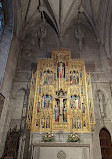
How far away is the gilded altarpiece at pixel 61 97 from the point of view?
8250 mm

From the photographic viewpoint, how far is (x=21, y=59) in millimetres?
12266

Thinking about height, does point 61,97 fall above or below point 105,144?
above

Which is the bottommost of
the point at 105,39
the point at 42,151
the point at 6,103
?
the point at 42,151

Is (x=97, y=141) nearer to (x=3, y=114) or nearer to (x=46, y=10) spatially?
(x=3, y=114)

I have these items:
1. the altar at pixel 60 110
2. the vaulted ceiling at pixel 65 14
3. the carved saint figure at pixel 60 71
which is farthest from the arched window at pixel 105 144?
the vaulted ceiling at pixel 65 14

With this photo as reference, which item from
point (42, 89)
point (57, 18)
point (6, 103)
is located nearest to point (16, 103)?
point (6, 103)

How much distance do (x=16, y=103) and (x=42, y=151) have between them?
453 centimetres

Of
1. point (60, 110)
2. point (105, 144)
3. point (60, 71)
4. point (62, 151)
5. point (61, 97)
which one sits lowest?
point (62, 151)

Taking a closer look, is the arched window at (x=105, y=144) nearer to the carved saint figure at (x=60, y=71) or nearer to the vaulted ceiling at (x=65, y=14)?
the carved saint figure at (x=60, y=71)

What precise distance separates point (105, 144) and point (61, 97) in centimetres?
419

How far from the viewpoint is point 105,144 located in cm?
866

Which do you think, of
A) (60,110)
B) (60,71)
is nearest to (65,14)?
(60,71)

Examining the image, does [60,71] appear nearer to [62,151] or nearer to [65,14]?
[62,151]

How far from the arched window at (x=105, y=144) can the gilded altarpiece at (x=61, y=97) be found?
154 centimetres
